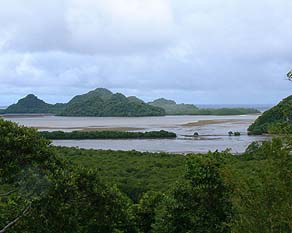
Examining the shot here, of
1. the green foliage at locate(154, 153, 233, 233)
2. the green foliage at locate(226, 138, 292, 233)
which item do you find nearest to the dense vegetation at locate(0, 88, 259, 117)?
the green foliage at locate(154, 153, 233, 233)

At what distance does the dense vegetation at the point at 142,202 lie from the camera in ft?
26.8

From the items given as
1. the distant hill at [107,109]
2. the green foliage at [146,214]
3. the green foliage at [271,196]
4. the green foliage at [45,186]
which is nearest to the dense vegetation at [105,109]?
the distant hill at [107,109]

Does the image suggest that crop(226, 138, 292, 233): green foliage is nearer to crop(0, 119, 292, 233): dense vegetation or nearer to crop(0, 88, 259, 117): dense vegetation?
crop(0, 119, 292, 233): dense vegetation

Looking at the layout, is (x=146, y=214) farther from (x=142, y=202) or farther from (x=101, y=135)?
(x=101, y=135)

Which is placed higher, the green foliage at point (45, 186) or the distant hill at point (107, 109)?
the distant hill at point (107, 109)

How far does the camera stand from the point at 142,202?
51.5 ft

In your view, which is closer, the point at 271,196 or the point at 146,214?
the point at 271,196

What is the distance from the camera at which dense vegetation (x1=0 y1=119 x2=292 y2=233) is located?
8.16m

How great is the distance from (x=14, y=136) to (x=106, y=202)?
9.95 feet

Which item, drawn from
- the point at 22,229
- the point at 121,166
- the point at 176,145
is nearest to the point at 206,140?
the point at 176,145

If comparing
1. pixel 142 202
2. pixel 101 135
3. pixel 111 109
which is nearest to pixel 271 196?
pixel 142 202

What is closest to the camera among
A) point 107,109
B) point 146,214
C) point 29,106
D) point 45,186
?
point 45,186

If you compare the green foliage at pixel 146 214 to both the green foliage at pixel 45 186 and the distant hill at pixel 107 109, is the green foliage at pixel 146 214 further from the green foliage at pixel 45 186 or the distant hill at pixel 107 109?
the distant hill at pixel 107 109

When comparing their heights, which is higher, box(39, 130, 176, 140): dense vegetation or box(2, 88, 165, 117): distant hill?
box(2, 88, 165, 117): distant hill
